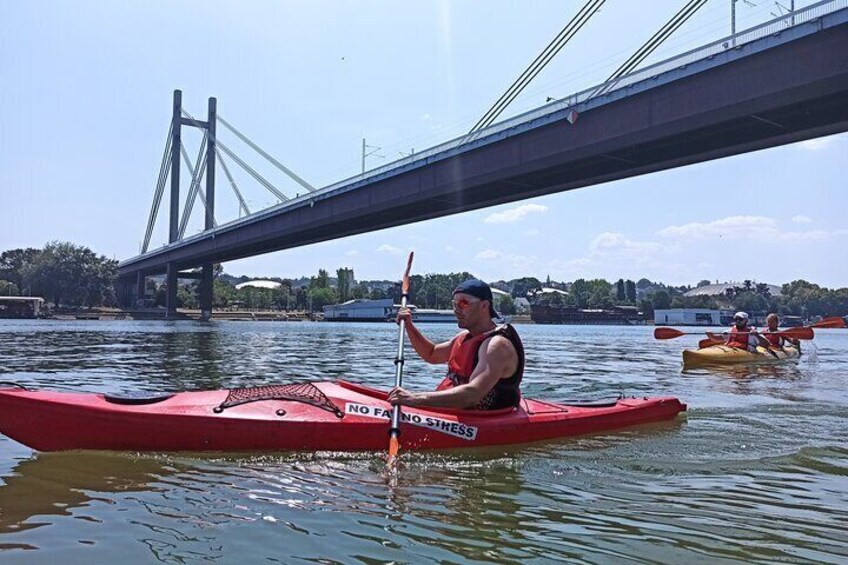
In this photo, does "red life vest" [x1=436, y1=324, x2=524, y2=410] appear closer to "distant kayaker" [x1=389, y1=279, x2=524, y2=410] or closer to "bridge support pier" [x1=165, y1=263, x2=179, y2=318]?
"distant kayaker" [x1=389, y1=279, x2=524, y2=410]

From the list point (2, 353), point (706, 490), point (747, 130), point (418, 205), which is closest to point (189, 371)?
point (2, 353)

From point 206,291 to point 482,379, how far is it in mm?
69603

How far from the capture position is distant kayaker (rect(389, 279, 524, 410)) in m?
5.86

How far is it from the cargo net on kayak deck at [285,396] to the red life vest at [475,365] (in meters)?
1.16

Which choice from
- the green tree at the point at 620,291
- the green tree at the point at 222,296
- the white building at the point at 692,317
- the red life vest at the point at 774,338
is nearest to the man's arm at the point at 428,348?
the red life vest at the point at 774,338

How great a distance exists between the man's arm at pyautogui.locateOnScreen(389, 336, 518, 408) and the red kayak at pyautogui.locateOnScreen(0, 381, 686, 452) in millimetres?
151

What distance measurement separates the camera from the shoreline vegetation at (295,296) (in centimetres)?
7962

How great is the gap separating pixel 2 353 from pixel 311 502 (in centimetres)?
1763

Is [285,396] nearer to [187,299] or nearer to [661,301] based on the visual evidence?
[187,299]

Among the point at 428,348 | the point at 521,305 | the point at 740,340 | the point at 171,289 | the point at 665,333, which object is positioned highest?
the point at 171,289

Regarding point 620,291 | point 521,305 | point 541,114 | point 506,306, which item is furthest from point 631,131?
point 620,291

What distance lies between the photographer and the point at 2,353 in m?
18.5

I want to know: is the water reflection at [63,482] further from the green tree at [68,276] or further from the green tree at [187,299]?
the green tree at [187,299]

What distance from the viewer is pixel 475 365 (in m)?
6.19
